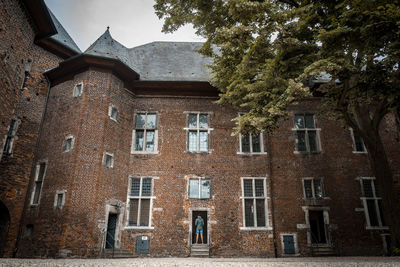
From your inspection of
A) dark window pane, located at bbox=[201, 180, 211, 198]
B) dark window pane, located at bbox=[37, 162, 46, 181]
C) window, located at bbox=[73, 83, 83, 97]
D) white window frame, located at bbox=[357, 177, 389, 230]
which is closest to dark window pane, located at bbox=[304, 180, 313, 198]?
white window frame, located at bbox=[357, 177, 389, 230]

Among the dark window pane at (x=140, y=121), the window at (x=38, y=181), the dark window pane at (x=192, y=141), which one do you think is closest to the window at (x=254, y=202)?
the dark window pane at (x=192, y=141)

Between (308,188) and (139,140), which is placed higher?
(139,140)

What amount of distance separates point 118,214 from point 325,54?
11.0 m

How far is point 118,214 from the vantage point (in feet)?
44.8

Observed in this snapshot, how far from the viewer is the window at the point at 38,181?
536 inches

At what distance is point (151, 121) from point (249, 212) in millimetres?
6985

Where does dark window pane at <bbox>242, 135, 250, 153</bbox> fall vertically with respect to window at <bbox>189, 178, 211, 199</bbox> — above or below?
above

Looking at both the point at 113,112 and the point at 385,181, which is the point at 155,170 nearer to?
the point at 113,112

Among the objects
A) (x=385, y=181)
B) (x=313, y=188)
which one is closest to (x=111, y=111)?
(x=313, y=188)

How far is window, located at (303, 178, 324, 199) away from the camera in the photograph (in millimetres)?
14375

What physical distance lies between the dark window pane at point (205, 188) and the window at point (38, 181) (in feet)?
24.9

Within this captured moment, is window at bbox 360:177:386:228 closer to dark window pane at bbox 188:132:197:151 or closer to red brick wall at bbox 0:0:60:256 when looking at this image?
dark window pane at bbox 188:132:197:151

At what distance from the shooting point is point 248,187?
48.0 ft

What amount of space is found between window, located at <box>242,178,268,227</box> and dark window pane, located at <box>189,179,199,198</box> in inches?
91.6
